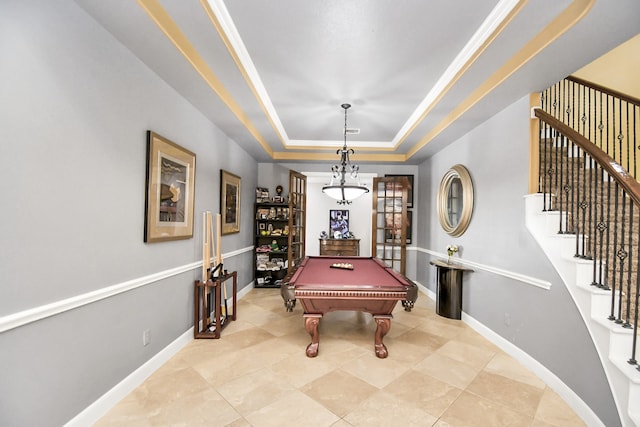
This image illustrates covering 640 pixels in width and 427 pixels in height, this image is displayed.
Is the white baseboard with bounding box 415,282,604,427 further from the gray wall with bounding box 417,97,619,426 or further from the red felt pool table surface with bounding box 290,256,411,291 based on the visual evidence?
the red felt pool table surface with bounding box 290,256,411,291

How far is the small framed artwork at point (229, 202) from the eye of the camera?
13.1 ft

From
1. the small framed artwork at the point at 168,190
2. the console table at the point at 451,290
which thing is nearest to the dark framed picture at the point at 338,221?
the console table at the point at 451,290

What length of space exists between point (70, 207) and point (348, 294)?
2150mm

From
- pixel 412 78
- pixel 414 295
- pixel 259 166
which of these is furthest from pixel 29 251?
pixel 259 166

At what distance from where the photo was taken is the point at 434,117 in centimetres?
362

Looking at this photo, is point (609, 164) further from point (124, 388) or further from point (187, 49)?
point (124, 388)

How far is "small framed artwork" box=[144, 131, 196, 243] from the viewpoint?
2383 mm

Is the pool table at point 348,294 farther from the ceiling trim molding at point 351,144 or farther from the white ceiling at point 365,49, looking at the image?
the ceiling trim molding at point 351,144

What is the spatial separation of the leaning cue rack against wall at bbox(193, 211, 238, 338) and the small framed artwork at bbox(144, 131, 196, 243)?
0.36 meters

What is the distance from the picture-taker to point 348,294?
2584mm

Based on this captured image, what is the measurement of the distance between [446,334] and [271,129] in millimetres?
3703

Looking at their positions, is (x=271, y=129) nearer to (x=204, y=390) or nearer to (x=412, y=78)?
(x=412, y=78)

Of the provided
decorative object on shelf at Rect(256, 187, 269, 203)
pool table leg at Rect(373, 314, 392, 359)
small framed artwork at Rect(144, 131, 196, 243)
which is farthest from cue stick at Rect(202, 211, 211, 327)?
decorative object on shelf at Rect(256, 187, 269, 203)

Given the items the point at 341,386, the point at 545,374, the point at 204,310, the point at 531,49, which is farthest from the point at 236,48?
the point at 545,374
